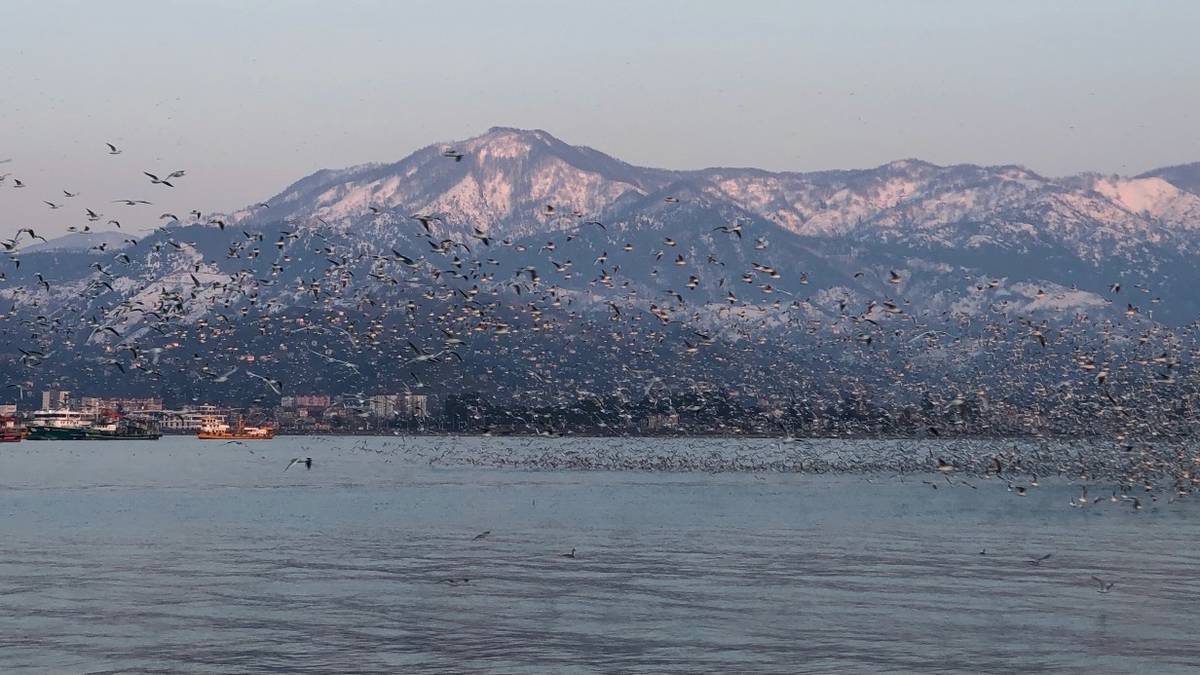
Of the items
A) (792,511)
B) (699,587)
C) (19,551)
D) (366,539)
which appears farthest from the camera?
(792,511)

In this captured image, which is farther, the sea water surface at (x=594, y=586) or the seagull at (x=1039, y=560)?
the seagull at (x=1039, y=560)

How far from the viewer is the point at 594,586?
158 ft

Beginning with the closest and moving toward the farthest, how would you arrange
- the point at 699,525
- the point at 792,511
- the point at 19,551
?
the point at 19,551
the point at 699,525
the point at 792,511

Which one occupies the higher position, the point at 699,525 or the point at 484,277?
the point at 484,277

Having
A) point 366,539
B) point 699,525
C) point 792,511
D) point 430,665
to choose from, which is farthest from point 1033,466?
point 430,665

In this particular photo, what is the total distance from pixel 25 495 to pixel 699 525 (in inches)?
1897

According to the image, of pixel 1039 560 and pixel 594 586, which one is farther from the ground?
pixel 594 586

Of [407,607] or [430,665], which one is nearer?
[430,665]

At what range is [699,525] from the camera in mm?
74125

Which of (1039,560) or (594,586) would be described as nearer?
(594,586)

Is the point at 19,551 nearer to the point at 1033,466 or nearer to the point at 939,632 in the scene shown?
the point at 939,632

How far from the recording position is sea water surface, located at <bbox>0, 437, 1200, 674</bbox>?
36.2 meters

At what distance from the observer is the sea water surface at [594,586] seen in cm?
3616

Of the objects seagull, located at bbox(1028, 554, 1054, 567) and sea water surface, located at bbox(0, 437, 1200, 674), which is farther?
seagull, located at bbox(1028, 554, 1054, 567)
